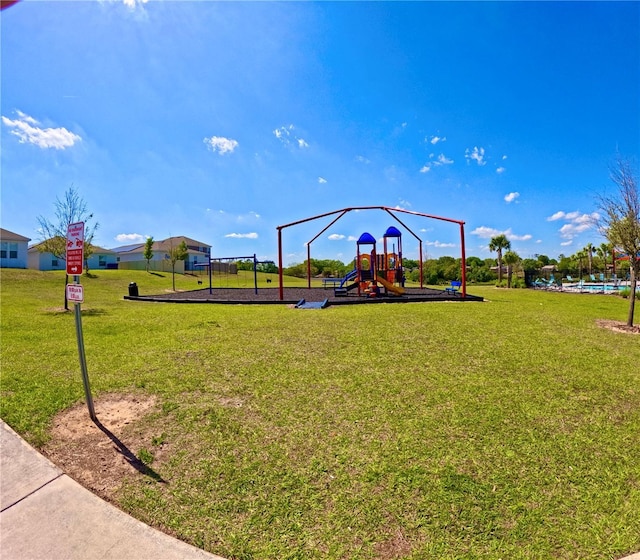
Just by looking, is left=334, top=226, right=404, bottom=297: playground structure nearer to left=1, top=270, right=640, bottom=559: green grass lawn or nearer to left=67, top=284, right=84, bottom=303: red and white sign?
left=1, top=270, right=640, bottom=559: green grass lawn

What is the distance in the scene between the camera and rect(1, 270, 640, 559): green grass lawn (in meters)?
2.37

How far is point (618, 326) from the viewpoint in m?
8.93

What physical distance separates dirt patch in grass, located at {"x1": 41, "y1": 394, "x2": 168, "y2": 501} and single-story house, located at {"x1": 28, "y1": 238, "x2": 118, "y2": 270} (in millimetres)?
40330

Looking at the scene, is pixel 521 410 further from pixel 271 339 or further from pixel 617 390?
pixel 271 339

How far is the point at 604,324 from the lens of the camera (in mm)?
9242

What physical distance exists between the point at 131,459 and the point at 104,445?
0.47m

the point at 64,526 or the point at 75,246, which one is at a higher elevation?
the point at 75,246

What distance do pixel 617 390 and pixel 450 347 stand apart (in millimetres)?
2467

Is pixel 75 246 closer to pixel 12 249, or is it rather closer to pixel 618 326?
pixel 618 326

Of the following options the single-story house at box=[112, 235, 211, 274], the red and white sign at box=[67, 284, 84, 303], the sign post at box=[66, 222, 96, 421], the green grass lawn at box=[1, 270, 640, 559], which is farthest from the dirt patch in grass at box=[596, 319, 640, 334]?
the single-story house at box=[112, 235, 211, 274]

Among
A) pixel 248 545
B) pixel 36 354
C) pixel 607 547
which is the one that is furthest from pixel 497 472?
pixel 36 354

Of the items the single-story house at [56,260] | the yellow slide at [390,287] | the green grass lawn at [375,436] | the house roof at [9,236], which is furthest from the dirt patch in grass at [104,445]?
the house roof at [9,236]

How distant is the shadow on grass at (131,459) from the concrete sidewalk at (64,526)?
0.38 metres

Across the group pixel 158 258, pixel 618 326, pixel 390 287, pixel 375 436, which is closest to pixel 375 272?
pixel 390 287
